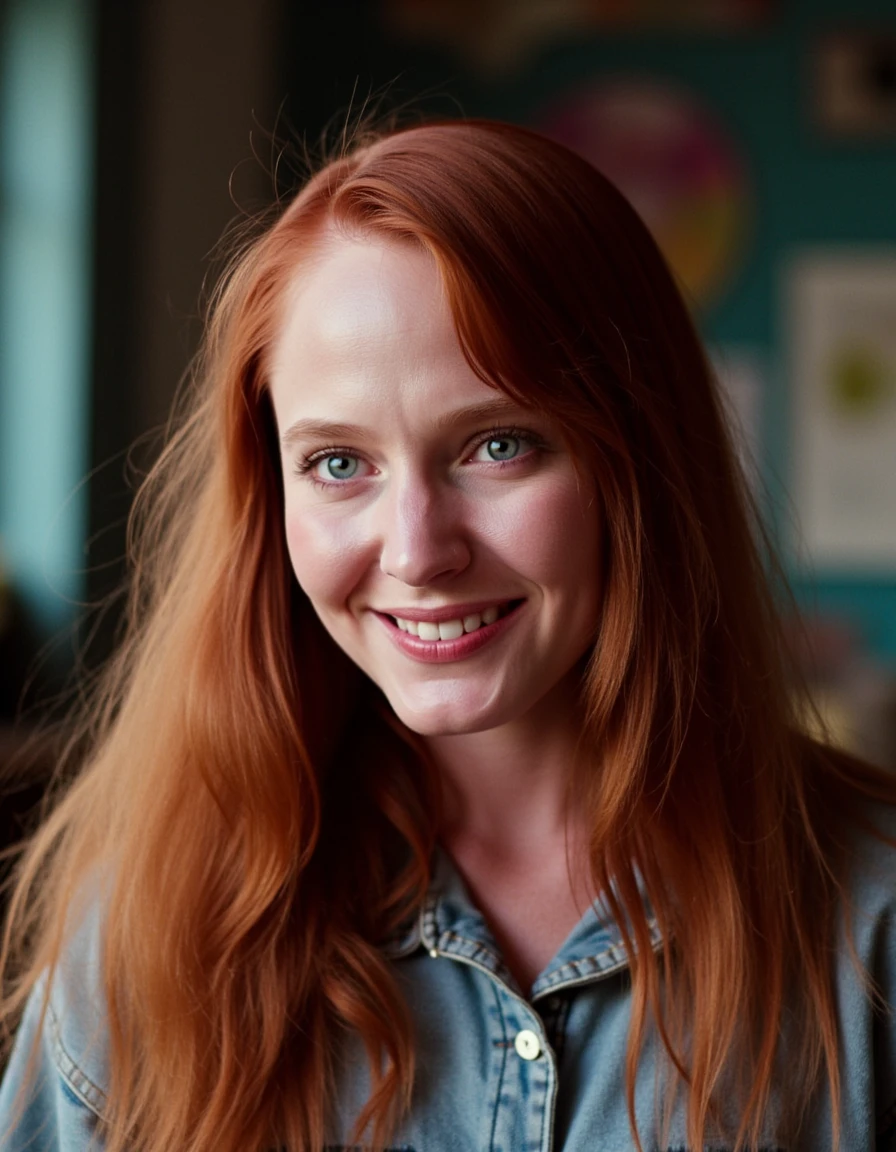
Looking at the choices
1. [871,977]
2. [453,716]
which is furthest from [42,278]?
[871,977]

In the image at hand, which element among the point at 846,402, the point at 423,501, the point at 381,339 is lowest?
the point at 423,501

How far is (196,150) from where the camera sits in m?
4.06

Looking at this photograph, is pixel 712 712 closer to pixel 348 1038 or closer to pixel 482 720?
pixel 482 720

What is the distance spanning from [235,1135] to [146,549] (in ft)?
1.72

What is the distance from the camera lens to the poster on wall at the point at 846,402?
478cm

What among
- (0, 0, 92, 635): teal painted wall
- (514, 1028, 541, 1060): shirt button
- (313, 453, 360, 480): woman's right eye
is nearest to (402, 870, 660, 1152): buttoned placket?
(514, 1028, 541, 1060): shirt button

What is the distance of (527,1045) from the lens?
1.15m

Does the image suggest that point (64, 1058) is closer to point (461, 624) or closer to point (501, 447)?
point (461, 624)

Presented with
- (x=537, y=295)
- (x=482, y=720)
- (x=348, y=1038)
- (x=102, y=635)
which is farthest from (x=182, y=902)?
(x=102, y=635)

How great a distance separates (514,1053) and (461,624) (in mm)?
345

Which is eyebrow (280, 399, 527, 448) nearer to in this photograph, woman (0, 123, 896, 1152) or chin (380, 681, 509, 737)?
woman (0, 123, 896, 1152)

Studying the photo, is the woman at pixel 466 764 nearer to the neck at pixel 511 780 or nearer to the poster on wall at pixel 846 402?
the neck at pixel 511 780

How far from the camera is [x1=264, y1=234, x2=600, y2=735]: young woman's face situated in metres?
1.04

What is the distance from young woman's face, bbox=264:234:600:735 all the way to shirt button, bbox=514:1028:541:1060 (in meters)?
0.25
